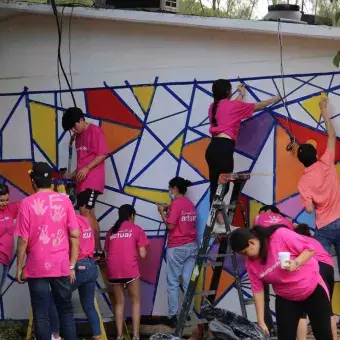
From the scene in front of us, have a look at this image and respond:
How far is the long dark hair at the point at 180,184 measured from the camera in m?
9.98

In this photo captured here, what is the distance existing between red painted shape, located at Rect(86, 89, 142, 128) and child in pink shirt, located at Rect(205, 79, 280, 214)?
1.21m

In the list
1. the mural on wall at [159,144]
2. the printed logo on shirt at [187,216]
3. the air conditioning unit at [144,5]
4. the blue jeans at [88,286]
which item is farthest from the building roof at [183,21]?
the blue jeans at [88,286]

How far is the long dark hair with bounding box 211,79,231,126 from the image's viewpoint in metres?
9.44

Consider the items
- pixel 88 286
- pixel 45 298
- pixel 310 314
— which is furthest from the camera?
pixel 88 286

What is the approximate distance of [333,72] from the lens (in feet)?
32.4

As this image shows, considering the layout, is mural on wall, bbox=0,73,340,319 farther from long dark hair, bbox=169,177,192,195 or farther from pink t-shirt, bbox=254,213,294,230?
pink t-shirt, bbox=254,213,294,230

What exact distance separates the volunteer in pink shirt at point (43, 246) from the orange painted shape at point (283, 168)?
2885 millimetres

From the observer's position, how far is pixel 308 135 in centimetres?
997

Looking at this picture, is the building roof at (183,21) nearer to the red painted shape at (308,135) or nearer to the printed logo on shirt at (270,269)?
the red painted shape at (308,135)

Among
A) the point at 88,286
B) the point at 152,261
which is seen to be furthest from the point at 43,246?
the point at 152,261

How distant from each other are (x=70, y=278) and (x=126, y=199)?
2.22 meters

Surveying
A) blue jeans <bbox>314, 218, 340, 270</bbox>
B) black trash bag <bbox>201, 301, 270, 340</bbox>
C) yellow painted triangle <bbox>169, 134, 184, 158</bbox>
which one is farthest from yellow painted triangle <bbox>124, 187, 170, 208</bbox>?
black trash bag <bbox>201, 301, 270, 340</bbox>

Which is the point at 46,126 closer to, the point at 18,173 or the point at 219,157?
the point at 18,173

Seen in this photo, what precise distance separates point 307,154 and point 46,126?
10.5 feet
